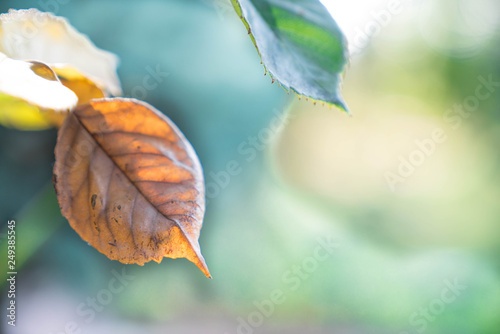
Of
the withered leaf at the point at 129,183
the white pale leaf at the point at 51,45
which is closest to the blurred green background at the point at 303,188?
the white pale leaf at the point at 51,45

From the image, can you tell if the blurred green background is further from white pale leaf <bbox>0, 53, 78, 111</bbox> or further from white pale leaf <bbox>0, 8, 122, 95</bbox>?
white pale leaf <bbox>0, 53, 78, 111</bbox>

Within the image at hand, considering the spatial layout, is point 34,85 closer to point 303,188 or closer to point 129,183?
point 129,183

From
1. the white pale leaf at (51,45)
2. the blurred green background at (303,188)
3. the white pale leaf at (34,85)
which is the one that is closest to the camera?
the white pale leaf at (34,85)

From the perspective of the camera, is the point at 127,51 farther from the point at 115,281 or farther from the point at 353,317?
the point at 353,317

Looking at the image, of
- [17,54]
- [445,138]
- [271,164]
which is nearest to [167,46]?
[271,164]

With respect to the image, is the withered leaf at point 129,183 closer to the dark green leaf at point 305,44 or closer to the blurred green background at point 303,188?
the dark green leaf at point 305,44

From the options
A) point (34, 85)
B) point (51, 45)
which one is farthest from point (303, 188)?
point (34, 85)
